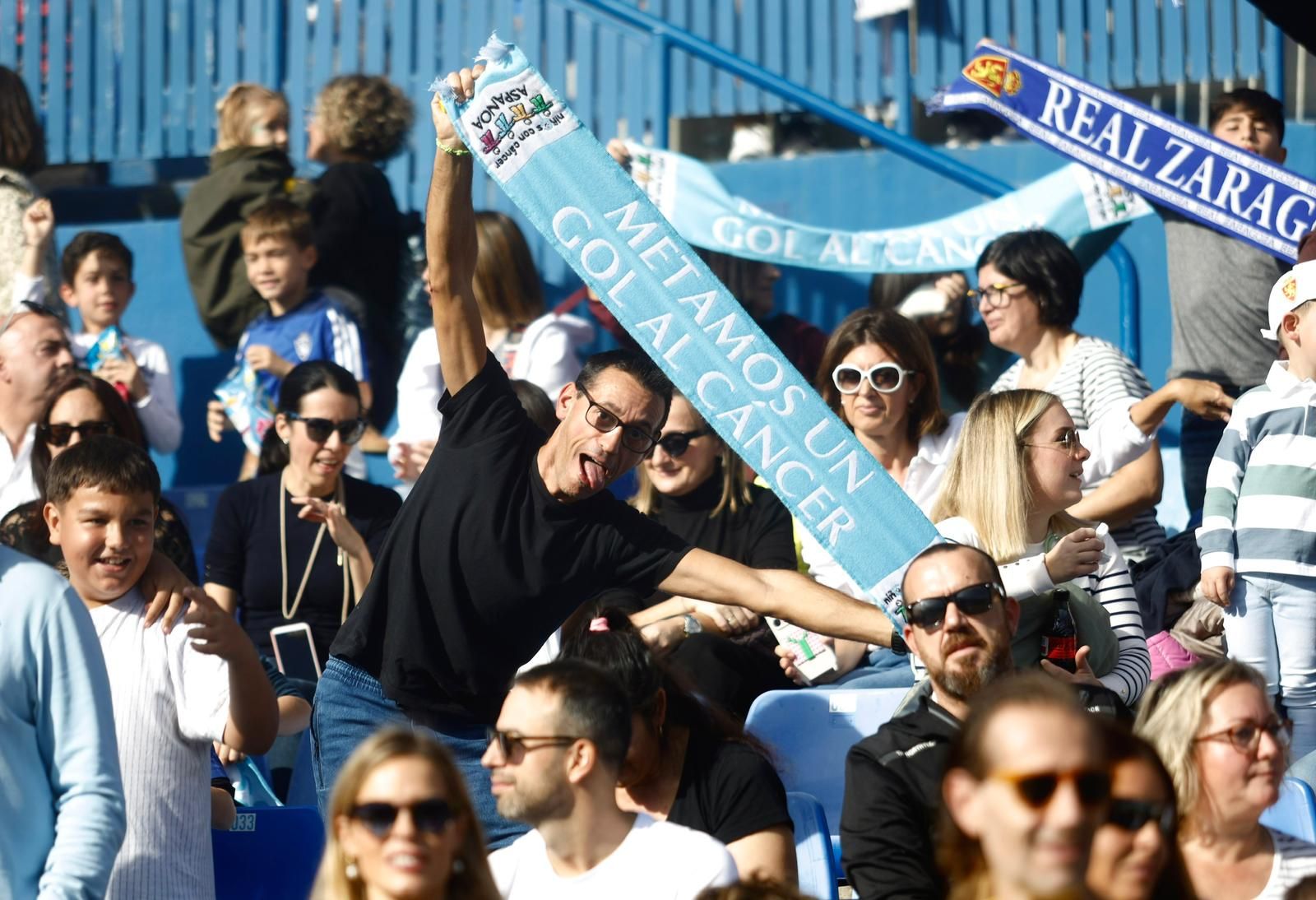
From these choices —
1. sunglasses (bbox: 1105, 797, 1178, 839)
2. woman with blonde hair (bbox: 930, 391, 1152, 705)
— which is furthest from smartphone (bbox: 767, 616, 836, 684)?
sunglasses (bbox: 1105, 797, 1178, 839)

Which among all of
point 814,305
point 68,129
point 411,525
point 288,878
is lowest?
point 288,878

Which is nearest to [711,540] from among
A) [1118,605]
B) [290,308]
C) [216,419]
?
[1118,605]

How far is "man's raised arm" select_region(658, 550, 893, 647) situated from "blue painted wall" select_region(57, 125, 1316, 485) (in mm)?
4274

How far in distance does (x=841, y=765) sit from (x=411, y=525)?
1610 millimetres

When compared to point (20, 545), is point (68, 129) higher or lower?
higher

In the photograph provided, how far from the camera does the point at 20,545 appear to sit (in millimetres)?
5336

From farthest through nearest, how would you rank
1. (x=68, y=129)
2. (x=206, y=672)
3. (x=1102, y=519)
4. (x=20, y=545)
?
(x=68, y=129)
(x=1102, y=519)
(x=20, y=545)
(x=206, y=672)

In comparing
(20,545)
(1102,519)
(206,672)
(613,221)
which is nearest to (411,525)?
(206,672)

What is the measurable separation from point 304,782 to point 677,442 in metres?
1.63

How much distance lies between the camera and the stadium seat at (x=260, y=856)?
4.80 meters

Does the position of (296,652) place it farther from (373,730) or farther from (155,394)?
(155,394)

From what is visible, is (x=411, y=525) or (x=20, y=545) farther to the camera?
(x=20, y=545)

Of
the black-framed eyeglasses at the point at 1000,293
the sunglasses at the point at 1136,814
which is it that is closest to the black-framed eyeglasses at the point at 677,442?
the black-framed eyeglasses at the point at 1000,293

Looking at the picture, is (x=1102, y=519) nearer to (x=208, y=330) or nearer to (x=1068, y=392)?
(x=1068, y=392)
